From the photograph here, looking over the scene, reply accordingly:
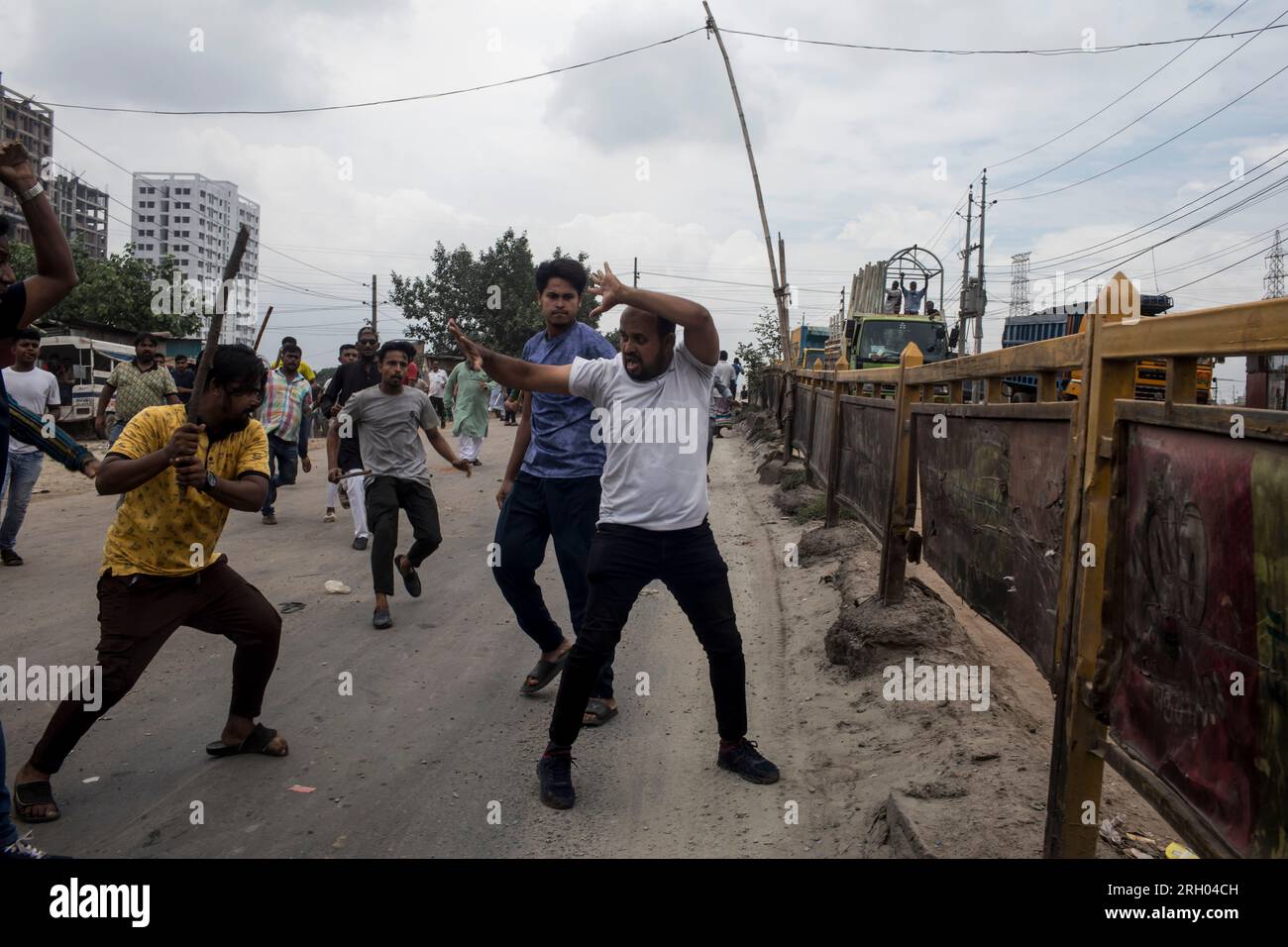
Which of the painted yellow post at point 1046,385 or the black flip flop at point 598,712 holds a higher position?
the painted yellow post at point 1046,385

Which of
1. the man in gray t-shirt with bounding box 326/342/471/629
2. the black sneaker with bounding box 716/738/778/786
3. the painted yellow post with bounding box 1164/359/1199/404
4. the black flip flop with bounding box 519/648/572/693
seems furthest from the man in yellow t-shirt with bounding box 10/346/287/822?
the painted yellow post with bounding box 1164/359/1199/404

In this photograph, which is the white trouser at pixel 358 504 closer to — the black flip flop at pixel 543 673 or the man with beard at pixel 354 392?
the man with beard at pixel 354 392

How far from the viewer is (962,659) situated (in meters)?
5.18

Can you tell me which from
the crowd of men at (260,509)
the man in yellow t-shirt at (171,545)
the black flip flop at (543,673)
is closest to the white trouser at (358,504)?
the black flip flop at (543,673)

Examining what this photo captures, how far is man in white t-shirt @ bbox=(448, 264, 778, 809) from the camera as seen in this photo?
381 cm

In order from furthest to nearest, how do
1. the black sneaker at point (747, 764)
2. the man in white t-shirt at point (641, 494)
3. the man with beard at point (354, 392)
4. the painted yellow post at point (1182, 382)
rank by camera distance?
1. the man with beard at point (354, 392)
2. the black sneaker at point (747, 764)
3. the man in white t-shirt at point (641, 494)
4. the painted yellow post at point (1182, 382)

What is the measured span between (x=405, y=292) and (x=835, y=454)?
4979 centimetres

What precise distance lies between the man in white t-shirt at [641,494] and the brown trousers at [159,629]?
52.3 inches

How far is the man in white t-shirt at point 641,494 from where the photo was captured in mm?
3811

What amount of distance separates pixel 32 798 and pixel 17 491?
5217 mm

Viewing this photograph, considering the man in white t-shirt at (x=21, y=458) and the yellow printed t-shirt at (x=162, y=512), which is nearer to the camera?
the yellow printed t-shirt at (x=162, y=512)

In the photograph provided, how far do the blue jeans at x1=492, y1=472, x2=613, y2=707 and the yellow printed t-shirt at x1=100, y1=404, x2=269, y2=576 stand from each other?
4.37 ft

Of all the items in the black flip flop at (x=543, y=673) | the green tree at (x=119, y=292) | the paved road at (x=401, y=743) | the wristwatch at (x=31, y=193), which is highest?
the green tree at (x=119, y=292)
